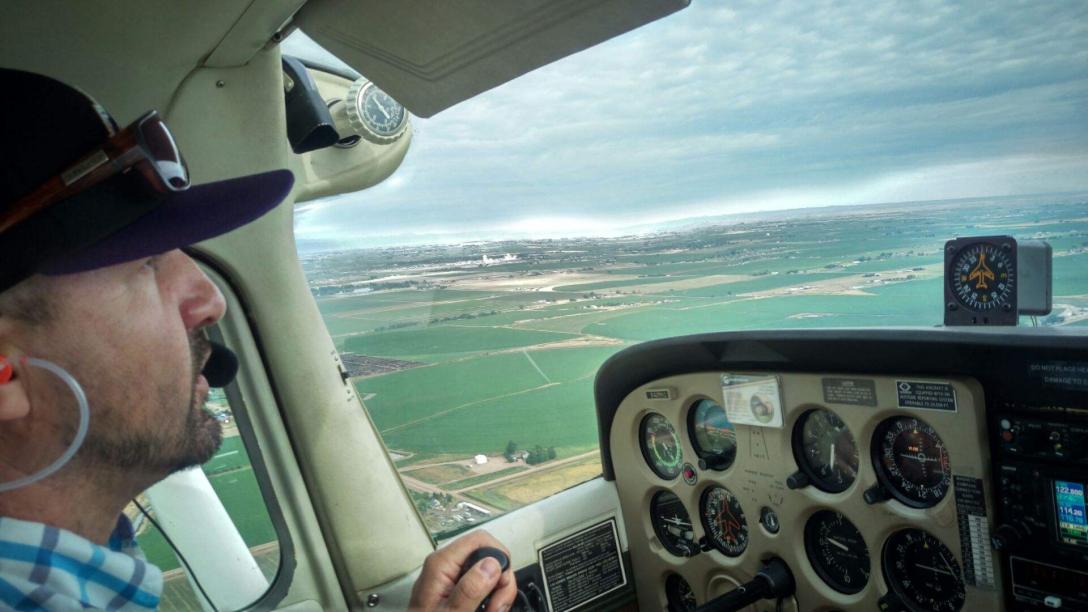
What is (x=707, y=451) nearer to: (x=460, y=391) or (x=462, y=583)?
(x=460, y=391)

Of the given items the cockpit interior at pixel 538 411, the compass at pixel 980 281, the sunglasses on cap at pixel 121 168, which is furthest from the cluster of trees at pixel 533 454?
the sunglasses on cap at pixel 121 168

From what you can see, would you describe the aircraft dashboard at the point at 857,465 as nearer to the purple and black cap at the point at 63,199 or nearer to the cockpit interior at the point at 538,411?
the cockpit interior at the point at 538,411

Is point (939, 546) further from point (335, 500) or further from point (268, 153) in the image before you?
point (268, 153)

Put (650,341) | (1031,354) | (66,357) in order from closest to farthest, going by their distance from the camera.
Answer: (66,357), (1031,354), (650,341)

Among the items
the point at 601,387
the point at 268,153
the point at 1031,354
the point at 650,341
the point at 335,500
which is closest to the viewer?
the point at 1031,354

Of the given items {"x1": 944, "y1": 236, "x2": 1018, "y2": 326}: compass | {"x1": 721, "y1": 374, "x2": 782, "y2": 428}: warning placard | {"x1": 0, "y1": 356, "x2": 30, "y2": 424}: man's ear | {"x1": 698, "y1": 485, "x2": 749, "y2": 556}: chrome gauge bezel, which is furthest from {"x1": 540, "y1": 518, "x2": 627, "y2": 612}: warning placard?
{"x1": 0, "y1": 356, "x2": 30, "y2": 424}: man's ear

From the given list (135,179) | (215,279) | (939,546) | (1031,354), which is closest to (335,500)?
(215,279)

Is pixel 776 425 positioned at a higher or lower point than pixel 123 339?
lower
